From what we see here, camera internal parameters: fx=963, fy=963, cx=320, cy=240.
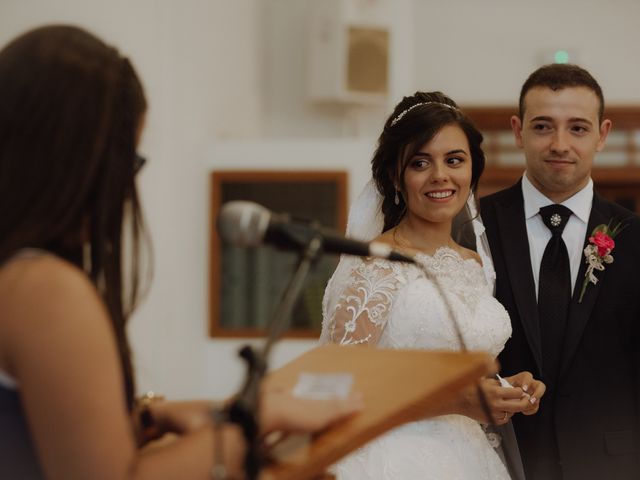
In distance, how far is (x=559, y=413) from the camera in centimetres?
269

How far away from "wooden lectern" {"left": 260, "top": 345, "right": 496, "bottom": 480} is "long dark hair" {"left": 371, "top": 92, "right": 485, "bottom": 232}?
1134mm

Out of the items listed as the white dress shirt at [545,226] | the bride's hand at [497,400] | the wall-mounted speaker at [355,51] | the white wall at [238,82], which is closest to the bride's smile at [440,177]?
the white dress shirt at [545,226]

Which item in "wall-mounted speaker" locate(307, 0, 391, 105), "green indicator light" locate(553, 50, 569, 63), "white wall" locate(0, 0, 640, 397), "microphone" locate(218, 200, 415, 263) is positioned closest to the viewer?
"microphone" locate(218, 200, 415, 263)

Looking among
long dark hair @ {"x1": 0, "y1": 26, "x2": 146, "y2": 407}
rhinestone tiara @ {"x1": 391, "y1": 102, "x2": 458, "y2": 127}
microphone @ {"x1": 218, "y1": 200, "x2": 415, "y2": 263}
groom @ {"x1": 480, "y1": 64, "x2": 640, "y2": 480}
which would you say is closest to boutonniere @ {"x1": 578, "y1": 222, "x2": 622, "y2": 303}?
groom @ {"x1": 480, "y1": 64, "x2": 640, "y2": 480}

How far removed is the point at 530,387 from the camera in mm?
2453

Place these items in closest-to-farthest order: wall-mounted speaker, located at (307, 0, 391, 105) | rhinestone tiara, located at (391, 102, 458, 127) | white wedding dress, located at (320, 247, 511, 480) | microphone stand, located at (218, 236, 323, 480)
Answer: microphone stand, located at (218, 236, 323, 480), white wedding dress, located at (320, 247, 511, 480), rhinestone tiara, located at (391, 102, 458, 127), wall-mounted speaker, located at (307, 0, 391, 105)

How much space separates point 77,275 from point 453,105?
1786mm

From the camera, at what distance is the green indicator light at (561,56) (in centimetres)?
699

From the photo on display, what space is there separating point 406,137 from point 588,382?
2.80 ft

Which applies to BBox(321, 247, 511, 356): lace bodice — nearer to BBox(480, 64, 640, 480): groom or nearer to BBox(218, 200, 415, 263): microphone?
BBox(480, 64, 640, 480): groom

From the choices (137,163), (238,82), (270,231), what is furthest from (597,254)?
(238,82)

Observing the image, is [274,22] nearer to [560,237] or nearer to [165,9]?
[165,9]

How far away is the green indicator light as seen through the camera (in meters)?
6.99

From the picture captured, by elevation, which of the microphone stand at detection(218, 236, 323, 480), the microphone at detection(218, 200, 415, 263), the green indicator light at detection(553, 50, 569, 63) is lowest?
the microphone stand at detection(218, 236, 323, 480)
